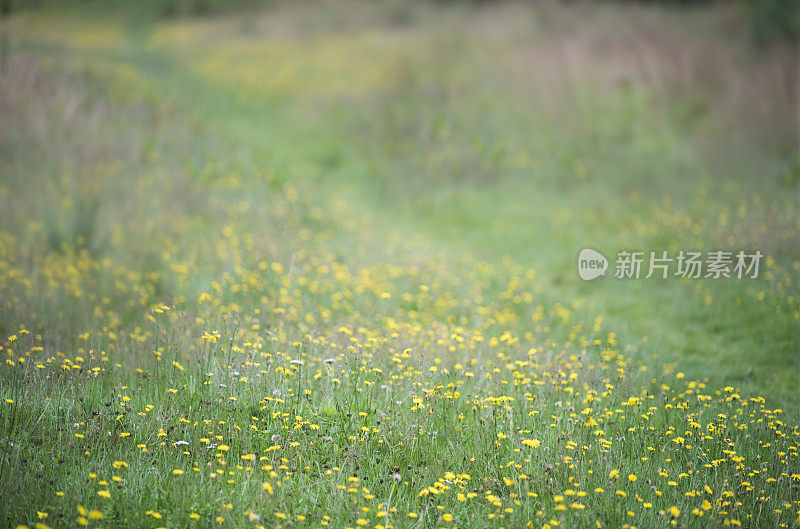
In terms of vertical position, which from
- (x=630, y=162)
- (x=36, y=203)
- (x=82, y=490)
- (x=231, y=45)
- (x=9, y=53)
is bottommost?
(x=82, y=490)

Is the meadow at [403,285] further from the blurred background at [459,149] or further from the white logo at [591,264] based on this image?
the white logo at [591,264]

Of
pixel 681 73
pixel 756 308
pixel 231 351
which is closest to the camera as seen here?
pixel 231 351

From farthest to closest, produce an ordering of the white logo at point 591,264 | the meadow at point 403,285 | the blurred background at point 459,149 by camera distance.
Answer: the white logo at point 591,264 < the blurred background at point 459,149 < the meadow at point 403,285

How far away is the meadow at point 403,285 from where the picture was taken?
11.7 feet

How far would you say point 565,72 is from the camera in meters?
17.7

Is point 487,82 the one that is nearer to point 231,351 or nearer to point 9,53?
point 9,53

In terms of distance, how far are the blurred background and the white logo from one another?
163 mm

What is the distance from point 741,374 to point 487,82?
14.0 metres

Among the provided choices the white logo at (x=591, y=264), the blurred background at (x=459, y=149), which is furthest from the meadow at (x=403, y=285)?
the white logo at (x=591, y=264)

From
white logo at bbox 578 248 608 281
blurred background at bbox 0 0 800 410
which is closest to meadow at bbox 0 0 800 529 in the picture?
blurred background at bbox 0 0 800 410

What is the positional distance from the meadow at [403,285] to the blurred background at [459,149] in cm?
8

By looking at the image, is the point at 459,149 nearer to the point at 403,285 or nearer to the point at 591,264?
the point at 591,264

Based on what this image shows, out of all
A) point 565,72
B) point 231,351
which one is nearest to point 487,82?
point 565,72

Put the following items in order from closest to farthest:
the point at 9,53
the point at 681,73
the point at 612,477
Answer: the point at 612,477, the point at 9,53, the point at 681,73
